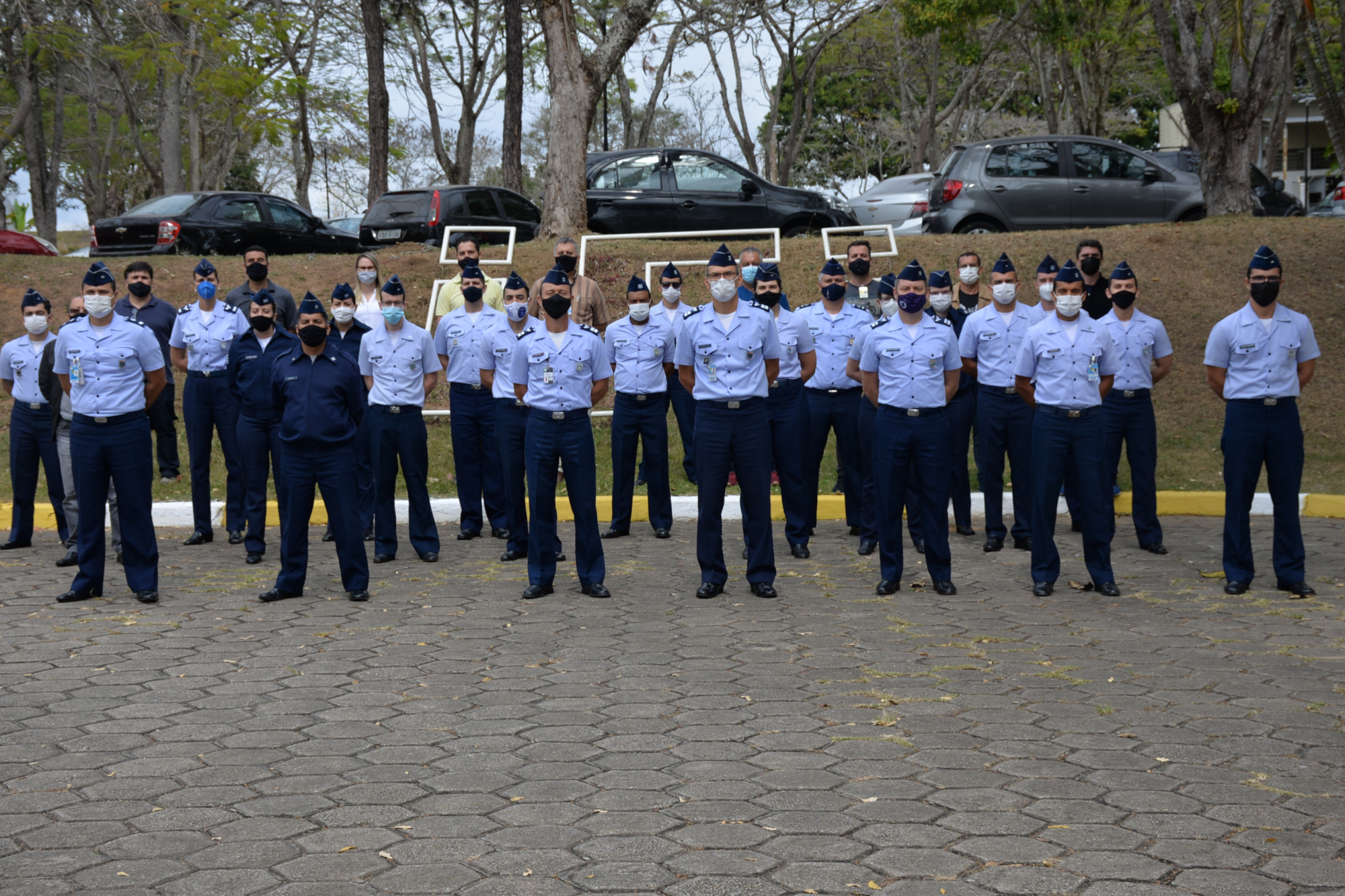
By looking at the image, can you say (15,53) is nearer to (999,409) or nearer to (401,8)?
(401,8)

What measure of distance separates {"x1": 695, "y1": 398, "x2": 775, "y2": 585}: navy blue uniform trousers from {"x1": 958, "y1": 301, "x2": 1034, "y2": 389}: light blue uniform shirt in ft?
7.33

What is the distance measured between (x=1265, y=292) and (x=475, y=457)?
238 inches

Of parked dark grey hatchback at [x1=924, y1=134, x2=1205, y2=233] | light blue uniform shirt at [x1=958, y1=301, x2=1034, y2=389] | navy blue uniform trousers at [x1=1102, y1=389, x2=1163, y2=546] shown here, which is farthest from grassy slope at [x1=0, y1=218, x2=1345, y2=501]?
light blue uniform shirt at [x1=958, y1=301, x2=1034, y2=389]

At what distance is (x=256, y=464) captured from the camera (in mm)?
10023

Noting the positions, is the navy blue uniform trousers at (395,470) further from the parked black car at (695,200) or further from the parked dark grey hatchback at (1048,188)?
the parked dark grey hatchback at (1048,188)

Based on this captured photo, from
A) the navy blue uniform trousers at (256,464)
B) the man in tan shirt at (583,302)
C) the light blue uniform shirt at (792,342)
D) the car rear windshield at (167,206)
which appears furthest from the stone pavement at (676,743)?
the car rear windshield at (167,206)

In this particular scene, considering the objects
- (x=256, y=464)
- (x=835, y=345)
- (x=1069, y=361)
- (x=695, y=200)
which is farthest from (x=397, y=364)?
(x=695, y=200)

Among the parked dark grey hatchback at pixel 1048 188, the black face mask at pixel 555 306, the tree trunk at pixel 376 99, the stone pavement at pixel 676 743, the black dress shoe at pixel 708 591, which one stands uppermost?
the tree trunk at pixel 376 99

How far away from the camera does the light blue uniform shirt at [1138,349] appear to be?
995cm

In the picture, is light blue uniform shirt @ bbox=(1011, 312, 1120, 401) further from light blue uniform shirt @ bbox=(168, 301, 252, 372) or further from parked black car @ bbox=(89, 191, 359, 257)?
parked black car @ bbox=(89, 191, 359, 257)

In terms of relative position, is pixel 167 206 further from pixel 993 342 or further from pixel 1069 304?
pixel 1069 304

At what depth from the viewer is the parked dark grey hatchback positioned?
1873cm

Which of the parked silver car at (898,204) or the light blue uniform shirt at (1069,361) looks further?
the parked silver car at (898,204)

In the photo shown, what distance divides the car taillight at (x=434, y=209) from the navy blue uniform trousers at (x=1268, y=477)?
13.8 metres
